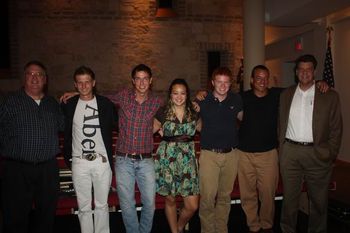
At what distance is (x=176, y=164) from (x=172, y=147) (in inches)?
7.0

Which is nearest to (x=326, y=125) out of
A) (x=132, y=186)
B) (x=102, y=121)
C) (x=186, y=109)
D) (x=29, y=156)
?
(x=186, y=109)

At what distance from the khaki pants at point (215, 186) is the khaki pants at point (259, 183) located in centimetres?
30

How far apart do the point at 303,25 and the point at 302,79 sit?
21.2 ft

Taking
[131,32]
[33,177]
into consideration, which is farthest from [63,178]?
[131,32]

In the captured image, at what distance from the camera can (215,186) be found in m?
3.86

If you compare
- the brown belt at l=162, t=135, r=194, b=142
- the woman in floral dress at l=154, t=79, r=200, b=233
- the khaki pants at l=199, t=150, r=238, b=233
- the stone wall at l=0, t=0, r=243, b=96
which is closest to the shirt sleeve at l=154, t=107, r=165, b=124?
the woman in floral dress at l=154, t=79, r=200, b=233

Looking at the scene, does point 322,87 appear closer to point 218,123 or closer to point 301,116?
point 301,116

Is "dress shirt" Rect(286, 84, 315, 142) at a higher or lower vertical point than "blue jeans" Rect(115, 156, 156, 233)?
higher

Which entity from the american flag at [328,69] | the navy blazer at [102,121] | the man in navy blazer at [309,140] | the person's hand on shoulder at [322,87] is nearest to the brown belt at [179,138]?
the navy blazer at [102,121]

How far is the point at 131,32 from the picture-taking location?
1095 centimetres

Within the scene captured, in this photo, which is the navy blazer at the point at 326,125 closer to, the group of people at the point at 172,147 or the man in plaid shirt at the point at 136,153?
the group of people at the point at 172,147

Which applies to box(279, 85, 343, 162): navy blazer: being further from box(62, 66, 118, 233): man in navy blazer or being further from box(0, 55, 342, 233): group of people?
box(62, 66, 118, 233): man in navy blazer

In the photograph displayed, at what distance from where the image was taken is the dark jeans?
3416 millimetres

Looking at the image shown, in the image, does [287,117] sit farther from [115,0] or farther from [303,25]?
[115,0]
